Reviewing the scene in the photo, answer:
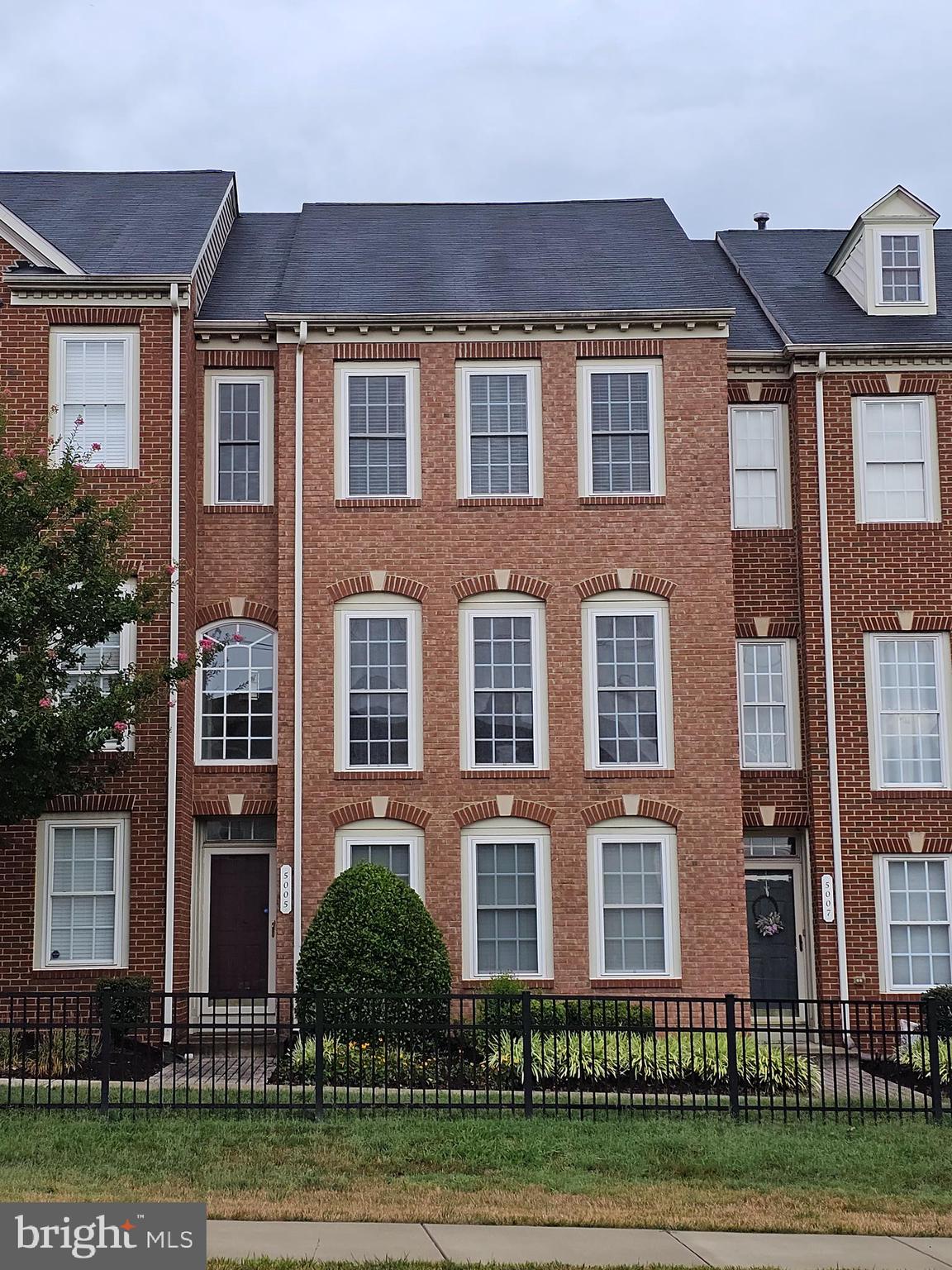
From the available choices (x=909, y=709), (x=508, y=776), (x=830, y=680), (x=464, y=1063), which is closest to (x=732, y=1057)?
(x=464, y=1063)

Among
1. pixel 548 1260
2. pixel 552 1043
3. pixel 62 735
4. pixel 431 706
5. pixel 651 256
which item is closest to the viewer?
pixel 548 1260

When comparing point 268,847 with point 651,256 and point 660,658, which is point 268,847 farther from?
point 651,256

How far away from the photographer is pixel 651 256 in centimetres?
2217

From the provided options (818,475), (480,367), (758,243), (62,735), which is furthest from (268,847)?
(758,243)

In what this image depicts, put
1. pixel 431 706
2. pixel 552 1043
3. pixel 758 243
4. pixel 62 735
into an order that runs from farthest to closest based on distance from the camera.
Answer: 1. pixel 758 243
2. pixel 431 706
3. pixel 62 735
4. pixel 552 1043

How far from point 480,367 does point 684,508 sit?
347cm

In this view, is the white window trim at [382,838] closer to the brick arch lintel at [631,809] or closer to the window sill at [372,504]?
the brick arch lintel at [631,809]

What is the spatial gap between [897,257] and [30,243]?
1287 centimetres

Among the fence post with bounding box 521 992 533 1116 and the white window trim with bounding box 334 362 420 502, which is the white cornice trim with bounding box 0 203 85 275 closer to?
the white window trim with bounding box 334 362 420 502

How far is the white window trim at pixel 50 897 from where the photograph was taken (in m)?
18.7

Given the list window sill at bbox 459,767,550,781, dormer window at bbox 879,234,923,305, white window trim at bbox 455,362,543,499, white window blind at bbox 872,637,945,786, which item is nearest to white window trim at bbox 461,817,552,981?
window sill at bbox 459,767,550,781

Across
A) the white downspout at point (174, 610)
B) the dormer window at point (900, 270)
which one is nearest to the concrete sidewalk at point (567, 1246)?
the white downspout at point (174, 610)

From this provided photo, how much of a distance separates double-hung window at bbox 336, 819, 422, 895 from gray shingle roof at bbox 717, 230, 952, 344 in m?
9.05

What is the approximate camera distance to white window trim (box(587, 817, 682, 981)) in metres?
19.0
